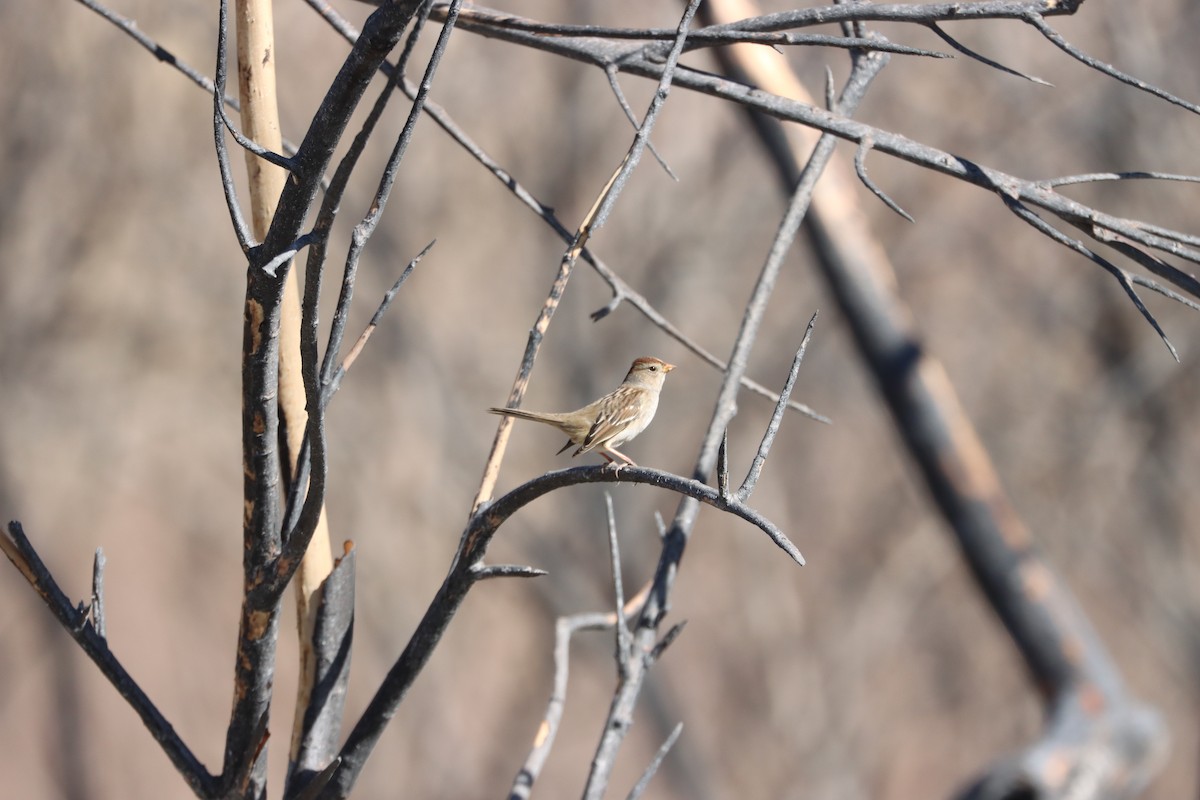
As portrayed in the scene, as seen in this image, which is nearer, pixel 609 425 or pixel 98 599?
pixel 98 599

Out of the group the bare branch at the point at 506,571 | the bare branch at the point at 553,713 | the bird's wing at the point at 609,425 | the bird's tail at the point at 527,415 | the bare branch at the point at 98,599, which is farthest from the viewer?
the bird's wing at the point at 609,425

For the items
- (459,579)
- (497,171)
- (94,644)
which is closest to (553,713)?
(459,579)

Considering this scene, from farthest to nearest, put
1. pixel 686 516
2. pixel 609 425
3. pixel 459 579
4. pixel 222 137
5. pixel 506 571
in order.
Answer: pixel 609 425 < pixel 686 516 < pixel 459 579 < pixel 506 571 < pixel 222 137

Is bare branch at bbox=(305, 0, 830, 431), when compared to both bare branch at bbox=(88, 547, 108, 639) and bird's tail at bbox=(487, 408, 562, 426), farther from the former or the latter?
bare branch at bbox=(88, 547, 108, 639)

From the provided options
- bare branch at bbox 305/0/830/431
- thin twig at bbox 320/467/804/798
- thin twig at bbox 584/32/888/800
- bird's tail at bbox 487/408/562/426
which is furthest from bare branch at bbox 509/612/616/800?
bare branch at bbox 305/0/830/431

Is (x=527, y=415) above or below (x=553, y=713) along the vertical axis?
above

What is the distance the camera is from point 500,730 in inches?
415

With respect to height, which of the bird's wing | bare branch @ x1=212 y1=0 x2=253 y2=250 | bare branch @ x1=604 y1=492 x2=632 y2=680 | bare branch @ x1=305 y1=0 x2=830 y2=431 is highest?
bare branch @ x1=305 y1=0 x2=830 y2=431

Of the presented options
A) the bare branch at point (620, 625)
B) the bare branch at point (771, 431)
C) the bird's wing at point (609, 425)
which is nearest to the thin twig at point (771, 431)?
the bare branch at point (771, 431)

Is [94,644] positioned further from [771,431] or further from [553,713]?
[771,431]

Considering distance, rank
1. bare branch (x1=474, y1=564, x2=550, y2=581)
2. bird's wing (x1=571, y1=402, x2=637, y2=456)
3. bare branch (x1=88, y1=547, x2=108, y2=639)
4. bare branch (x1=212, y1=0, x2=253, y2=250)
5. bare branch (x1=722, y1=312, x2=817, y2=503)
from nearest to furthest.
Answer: bare branch (x1=722, y1=312, x2=817, y2=503)
bare branch (x1=212, y1=0, x2=253, y2=250)
bare branch (x1=474, y1=564, x2=550, y2=581)
bare branch (x1=88, y1=547, x2=108, y2=639)
bird's wing (x1=571, y1=402, x2=637, y2=456)

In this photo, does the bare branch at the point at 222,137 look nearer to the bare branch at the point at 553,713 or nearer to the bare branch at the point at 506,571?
the bare branch at the point at 506,571

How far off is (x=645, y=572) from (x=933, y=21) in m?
7.98

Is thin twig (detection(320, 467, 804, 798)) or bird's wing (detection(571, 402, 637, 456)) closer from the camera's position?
thin twig (detection(320, 467, 804, 798))
